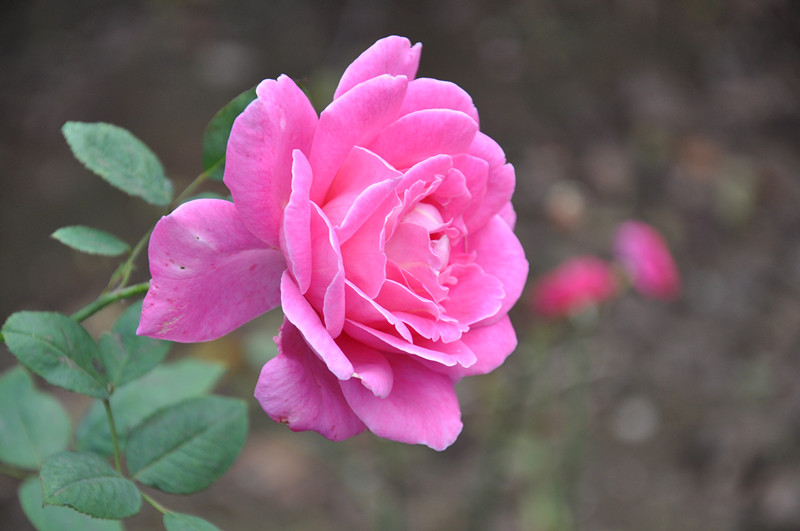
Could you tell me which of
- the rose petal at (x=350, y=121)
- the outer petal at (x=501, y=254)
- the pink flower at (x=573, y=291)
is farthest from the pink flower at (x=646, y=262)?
the rose petal at (x=350, y=121)

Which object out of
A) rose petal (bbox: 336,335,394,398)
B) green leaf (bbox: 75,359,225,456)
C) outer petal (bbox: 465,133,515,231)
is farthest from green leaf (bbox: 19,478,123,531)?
outer petal (bbox: 465,133,515,231)

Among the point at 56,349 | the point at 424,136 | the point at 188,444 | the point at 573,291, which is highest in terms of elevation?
the point at 424,136

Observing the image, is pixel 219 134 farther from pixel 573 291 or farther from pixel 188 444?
pixel 573 291

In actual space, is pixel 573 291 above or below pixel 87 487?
below

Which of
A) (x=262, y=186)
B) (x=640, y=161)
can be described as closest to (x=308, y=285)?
(x=262, y=186)

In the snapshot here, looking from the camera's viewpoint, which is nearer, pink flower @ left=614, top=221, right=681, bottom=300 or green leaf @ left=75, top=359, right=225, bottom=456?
green leaf @ left=75, top=359, right=225, bottom=456

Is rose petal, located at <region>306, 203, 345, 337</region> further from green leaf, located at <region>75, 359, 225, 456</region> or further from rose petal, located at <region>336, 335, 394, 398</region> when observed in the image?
green leaf, located at <region>75, 359, 225, 456</region>

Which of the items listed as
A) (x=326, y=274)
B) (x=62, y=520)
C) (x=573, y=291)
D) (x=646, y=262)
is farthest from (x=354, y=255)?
(x=646, y=262)
